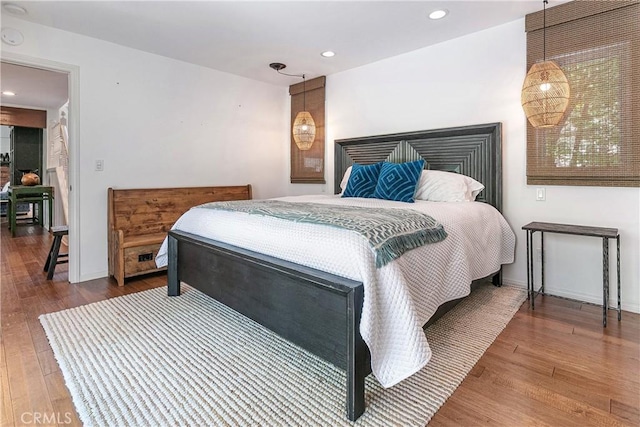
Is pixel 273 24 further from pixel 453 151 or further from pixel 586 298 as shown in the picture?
pixel 586 298

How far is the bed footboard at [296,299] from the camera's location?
1.36 meters

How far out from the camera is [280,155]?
5.05m

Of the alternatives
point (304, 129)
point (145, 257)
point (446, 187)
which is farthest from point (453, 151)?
point (145, 257)

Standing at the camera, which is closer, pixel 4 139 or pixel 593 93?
pixel 593 93

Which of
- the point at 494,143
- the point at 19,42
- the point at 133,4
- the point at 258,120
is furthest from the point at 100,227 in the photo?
the point at 494,143

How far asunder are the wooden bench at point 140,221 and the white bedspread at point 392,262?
0.90 meters

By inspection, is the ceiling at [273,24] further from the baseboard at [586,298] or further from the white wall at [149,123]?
the baseboard at [586,298]

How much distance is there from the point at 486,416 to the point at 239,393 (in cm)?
107

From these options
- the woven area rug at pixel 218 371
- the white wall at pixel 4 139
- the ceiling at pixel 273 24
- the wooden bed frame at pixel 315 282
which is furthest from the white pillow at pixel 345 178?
the white wall at pixel 4 139

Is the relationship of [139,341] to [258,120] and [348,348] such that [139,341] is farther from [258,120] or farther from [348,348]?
[258,120]

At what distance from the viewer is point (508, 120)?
9.73 ft

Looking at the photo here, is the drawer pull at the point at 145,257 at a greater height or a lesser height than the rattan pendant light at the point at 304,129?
lesser

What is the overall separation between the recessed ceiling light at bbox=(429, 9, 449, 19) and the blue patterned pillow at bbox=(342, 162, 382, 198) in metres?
1.40

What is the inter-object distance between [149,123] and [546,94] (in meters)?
3.73
